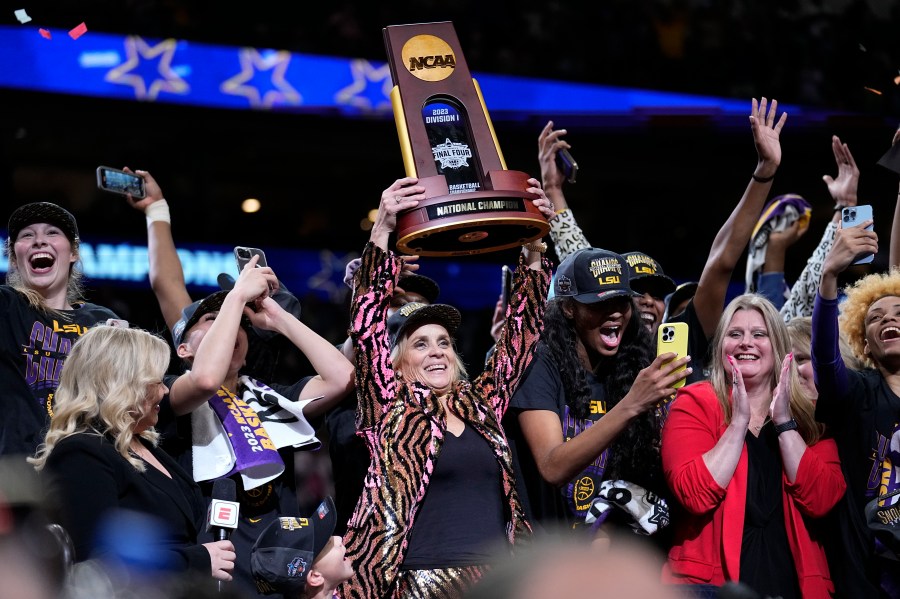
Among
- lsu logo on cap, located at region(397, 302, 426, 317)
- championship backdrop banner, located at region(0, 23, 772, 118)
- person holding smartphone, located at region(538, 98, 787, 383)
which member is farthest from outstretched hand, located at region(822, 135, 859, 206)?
championship backdrop banner, located at region(0, 23, 772, 118)

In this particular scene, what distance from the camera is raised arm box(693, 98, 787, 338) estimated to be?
3912 mm

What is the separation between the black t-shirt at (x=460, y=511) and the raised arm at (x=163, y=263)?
142cm

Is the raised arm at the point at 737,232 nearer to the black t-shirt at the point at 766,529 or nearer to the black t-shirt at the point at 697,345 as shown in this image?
the black t-shirt at the point at 697,345

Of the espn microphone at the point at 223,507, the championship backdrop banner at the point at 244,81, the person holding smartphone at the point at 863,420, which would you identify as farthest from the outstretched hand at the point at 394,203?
the championship backdrop banner at the point at 244,81

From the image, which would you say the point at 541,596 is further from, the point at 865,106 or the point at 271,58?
the point at 865,106

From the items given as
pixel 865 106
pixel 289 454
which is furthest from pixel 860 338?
pixel 865 106

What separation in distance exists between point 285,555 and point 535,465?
105 centimetres

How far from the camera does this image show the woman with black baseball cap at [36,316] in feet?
10.7

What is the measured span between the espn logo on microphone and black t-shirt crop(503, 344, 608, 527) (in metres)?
0.96

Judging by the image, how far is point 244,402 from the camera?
354 centimetres

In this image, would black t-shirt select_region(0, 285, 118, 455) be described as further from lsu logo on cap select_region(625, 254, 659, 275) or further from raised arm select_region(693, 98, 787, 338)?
raised arm select_region(693, 98, 787, 338)

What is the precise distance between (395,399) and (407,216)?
527 mm

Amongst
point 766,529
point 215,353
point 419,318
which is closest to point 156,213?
point 215,353

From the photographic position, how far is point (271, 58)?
877 centimetres
